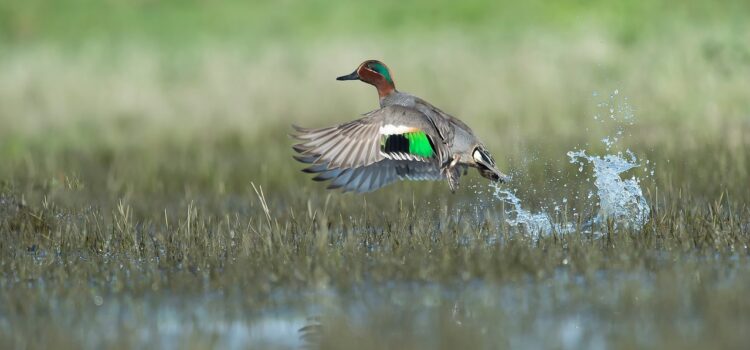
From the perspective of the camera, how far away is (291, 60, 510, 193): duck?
8008 mm

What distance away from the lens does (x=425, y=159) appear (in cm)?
831

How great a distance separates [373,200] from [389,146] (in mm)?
2317

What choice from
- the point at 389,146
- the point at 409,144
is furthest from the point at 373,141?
the point at 409,144

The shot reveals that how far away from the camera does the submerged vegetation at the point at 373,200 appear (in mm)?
5898

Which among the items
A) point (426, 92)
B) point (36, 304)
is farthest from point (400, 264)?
point (426, 92)

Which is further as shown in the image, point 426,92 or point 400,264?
point 426,92

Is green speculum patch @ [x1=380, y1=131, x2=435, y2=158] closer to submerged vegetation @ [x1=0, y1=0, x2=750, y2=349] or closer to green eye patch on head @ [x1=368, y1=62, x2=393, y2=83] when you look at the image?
submerged vegetation @ [x1=0, y1=0, x2=750, y2=349]

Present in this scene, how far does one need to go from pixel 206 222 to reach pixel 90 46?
15.5 m

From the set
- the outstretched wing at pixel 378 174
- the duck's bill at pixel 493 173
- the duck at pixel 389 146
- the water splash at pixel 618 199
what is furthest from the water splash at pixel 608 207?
the outstretched wing at pixel 378 174

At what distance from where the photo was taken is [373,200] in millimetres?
10430

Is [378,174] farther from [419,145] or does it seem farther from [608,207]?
[608,207]

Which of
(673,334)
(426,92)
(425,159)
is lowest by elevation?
(673,334)

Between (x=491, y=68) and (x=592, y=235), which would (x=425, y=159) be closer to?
(x=592, y=235)

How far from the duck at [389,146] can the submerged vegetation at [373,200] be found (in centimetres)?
33
